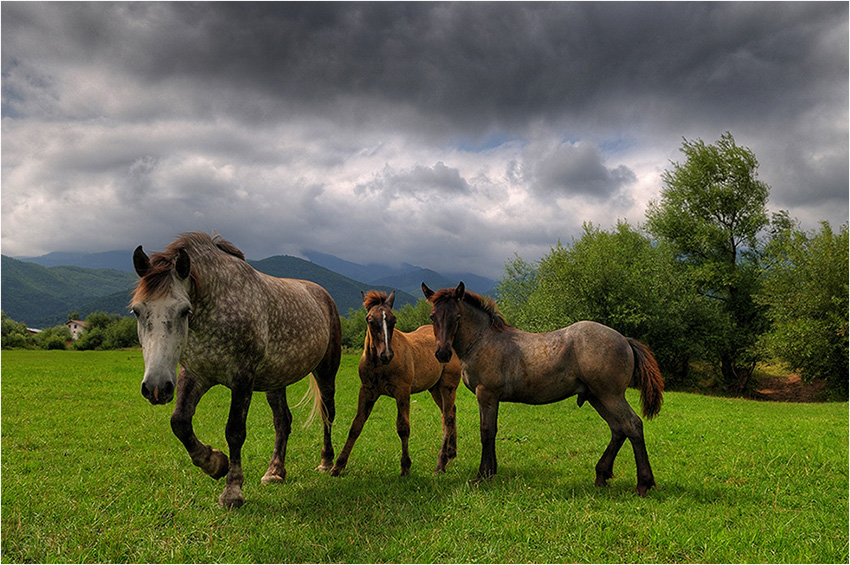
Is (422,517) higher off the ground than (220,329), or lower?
lower

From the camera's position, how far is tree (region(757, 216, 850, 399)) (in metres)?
27.1

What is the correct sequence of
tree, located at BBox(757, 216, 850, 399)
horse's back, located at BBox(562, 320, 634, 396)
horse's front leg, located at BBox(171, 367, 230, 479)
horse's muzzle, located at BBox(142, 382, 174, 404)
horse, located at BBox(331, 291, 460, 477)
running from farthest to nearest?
1. tree, located at BBox(757, 216, 850, 399)
2. horse, located at BBox(331, 291, 460, 477)
3. horse's back, located at BBox(562, 320, 634, 396)
4. horse's front leg, located at BBox(171, 367, 230, 479)
5. horse's muzzle, located at BBox(142, 382, 174, 404)

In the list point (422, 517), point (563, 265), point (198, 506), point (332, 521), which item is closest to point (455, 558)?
point (422, 517)

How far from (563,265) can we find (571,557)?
30.0m

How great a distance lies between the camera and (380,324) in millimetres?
6773

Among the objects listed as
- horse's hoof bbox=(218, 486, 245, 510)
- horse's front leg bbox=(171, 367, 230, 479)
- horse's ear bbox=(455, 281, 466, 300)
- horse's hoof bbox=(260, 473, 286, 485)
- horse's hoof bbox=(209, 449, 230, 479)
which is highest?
horse's ear bbox=(455, 281, 466, 300)

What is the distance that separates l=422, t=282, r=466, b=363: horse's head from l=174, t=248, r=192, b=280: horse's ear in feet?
9.92

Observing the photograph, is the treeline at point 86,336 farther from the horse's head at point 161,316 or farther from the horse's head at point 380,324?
the horse's head at point 161,316

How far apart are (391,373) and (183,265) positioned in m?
3.72

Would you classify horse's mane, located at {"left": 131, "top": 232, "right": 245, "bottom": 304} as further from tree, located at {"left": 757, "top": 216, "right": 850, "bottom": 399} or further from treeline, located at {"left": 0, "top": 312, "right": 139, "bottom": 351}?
treeline, located at {"left": 0, "top": 312, "right": 139, "bottom": 351}

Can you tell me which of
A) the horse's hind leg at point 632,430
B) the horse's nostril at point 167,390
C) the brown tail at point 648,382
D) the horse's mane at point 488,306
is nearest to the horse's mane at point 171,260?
the horse's nostril at point 167,390

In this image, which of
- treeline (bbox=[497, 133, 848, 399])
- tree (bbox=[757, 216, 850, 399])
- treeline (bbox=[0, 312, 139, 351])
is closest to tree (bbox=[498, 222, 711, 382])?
treeline (bbox=[497, 133, 848, 399])

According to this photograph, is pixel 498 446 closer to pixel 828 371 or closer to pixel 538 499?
pixel 538 499

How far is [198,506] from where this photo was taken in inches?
206
